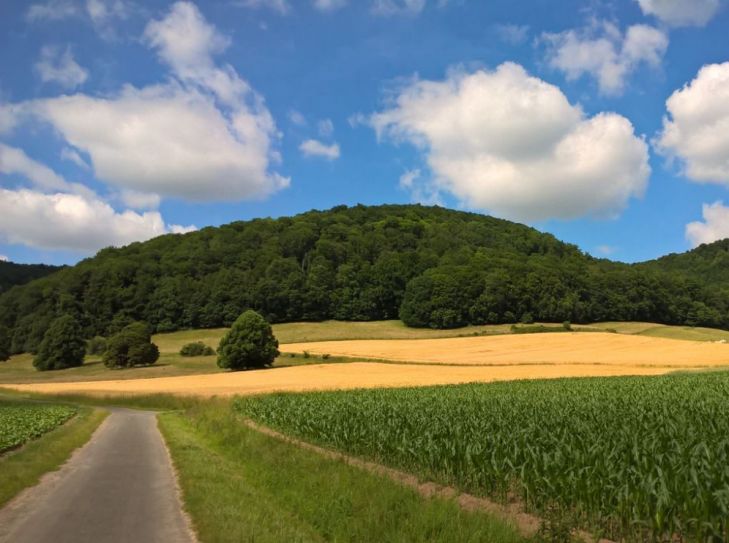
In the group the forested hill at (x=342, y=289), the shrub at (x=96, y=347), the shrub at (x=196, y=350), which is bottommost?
the shrub at (x=196, y=350)

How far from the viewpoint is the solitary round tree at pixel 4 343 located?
110875 mm

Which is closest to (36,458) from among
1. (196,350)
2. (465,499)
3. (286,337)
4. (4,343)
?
(465,499)

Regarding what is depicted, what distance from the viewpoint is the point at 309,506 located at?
30.0 feet

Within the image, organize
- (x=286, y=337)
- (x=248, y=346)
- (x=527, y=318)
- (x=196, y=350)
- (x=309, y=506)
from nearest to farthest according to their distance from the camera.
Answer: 1. (x=309, y=506)
2. (x=248, y=346)
3. (x=196, y=350)
4. (x=286, y=337)
5. (x=527, y=318)

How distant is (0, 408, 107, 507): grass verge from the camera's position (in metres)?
12.1

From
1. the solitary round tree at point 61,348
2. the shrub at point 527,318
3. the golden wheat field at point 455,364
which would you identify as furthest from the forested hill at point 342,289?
the golden wheat field at point 455,364

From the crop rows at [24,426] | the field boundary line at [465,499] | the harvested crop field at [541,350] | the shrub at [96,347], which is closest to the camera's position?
the field boundary line at [465,499]

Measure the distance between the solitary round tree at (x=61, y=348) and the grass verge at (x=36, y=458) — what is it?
244 ft

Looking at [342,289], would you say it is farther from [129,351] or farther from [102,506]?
[102,506]

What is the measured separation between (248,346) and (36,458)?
5399 cm

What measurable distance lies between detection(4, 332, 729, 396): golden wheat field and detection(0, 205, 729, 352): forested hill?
28062mm

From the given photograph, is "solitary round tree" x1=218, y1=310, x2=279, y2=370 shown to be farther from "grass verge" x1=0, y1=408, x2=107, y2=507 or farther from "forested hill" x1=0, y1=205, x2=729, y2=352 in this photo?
→ "forested hill" x1=0, y1=205, x2=729, y2=352

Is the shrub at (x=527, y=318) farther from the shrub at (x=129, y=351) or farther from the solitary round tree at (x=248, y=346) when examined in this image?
the shrub at (x=129, y=351)

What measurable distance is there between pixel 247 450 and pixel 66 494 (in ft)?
17.6
